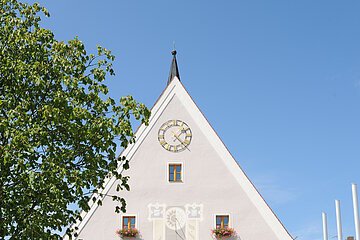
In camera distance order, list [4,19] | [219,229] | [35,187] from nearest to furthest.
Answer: [35,187], [4,19], [219,229]

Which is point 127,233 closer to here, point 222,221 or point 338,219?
point 222,221

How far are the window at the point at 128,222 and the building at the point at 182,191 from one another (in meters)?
0.04

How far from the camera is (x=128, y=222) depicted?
24344mm

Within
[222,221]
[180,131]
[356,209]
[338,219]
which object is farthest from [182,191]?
[338,219]

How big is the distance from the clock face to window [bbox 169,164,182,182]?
0.69 meters

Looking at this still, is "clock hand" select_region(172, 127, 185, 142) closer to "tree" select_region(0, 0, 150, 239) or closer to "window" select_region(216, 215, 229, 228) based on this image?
"window" select_region(216, 215, 229, 228)

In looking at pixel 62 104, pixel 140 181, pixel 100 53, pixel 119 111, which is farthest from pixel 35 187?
pixel 140 181

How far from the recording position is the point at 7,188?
12.0 metres

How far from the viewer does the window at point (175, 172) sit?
24875 mm

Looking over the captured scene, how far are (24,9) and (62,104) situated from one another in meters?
2.85

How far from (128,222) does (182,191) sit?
8.51ft

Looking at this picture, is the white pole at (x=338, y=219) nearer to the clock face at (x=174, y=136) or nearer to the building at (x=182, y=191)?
the building at (x=182, y=191)

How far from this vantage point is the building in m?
24.1

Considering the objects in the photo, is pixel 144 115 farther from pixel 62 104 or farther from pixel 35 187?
pixel 35 187
